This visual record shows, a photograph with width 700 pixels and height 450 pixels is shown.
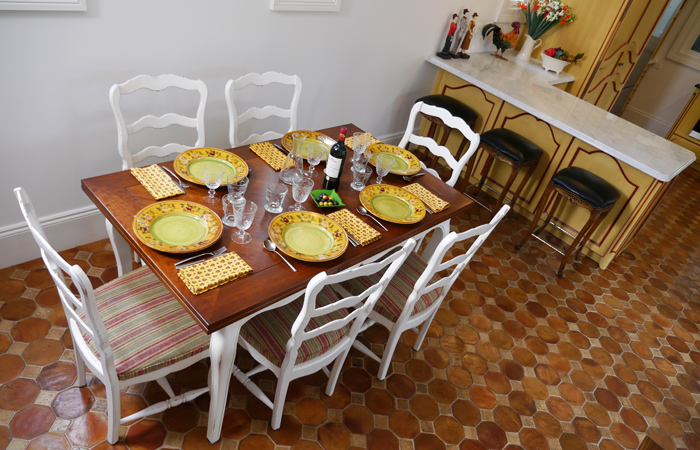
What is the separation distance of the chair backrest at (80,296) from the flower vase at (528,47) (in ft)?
13.8

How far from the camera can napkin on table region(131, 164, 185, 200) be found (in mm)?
1754

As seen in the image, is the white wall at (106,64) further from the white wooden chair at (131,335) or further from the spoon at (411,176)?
the spoon at (411,176)

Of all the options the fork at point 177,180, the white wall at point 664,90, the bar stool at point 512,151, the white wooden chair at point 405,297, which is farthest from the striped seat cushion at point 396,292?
the white wall at point 664,90

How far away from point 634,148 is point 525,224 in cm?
95

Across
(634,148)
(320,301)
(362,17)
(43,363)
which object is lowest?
(43,363)

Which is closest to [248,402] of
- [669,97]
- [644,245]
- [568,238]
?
[568,238]

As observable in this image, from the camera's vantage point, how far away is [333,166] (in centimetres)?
194

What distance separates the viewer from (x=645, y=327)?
2.95 m

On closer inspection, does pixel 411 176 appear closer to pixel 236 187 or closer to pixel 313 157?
pixel 313 157

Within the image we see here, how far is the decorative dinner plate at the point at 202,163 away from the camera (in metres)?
1.89

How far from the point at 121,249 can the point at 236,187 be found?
620mm

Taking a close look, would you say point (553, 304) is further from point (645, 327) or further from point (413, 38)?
point (413, 38)

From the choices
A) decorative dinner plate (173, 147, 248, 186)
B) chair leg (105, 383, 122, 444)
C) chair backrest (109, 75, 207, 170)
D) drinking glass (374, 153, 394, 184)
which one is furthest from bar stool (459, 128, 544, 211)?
chair leg (105, 383, 122, 444)

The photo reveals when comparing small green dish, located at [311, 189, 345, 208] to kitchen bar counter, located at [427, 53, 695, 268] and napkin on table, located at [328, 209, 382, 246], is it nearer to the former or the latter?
napkin on table, located at [328, 209, 382, 246]
